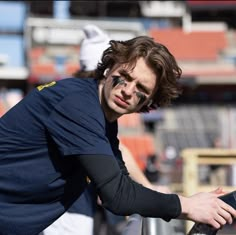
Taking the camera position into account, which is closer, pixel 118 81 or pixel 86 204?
pixel 118 81

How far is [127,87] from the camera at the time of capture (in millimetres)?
2021

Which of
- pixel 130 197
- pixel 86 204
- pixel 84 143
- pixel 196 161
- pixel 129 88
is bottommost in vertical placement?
pixel 196 161

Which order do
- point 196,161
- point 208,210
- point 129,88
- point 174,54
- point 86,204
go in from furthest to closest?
point 174,54 < point 196,161 < point 86,204 < point 129,88 < point 208,210

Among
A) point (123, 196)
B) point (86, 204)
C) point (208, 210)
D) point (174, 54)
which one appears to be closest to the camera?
point (208, 210)

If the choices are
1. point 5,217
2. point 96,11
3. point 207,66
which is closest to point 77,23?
point 96,11

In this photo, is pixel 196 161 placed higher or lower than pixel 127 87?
lower

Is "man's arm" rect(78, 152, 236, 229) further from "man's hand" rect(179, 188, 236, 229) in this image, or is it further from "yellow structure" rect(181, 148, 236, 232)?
"yellow structure" rect(181, 148, 236, 232)

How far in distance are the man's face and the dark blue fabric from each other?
0.05m

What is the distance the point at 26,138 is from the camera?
2.09 meters

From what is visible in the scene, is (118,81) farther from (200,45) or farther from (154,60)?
(200,45)

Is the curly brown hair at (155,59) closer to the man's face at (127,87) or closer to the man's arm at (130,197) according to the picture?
the man's face at (127,87)

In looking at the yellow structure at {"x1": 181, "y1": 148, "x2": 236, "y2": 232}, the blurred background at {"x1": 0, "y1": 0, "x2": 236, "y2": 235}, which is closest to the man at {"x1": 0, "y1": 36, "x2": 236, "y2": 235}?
the yellow structure at {"x1": 181, "y1": 148, "x2": 236, "y2": 232}

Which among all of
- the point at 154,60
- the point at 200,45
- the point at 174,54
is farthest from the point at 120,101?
the point at 200,45

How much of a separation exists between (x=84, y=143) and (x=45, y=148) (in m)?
0.21
